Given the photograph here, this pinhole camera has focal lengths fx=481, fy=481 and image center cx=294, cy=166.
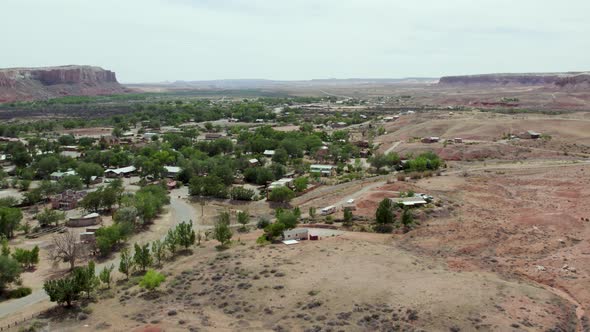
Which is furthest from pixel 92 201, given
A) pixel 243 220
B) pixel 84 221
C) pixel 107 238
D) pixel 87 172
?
pixel 243 220

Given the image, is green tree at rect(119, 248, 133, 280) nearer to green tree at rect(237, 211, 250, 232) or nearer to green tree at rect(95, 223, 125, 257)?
green tree at rect(95, 223, 125, 257)

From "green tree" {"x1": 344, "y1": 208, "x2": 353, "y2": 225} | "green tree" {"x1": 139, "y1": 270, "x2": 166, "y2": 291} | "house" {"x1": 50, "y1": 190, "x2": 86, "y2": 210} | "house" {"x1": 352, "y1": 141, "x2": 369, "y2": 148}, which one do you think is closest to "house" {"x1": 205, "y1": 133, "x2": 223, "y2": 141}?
"house" {"x1": 352, "y1": 141, "x2": 369, "y2": 148}

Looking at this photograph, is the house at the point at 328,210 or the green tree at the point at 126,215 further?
the house at the point at 328,210

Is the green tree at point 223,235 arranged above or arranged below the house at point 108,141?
below

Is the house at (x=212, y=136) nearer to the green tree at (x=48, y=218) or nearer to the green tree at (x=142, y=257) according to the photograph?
the green tree at (x=48, y=218)

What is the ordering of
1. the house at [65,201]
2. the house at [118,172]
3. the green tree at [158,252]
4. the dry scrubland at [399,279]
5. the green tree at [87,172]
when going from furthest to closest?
the house at [118,172], the green tree at [87,172], the house at [65,201], the green tree at [158,252], the dry scrubland at [399,279]

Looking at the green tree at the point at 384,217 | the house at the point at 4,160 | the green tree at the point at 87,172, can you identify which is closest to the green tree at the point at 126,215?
the green tree at the point at 384,217
